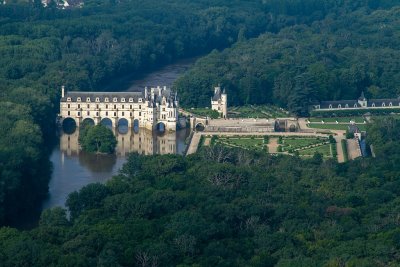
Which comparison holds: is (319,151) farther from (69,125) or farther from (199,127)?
(69,125)

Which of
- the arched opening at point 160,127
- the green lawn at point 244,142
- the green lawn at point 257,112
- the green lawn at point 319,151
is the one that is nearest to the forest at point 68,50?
the arched opening at point 160,127

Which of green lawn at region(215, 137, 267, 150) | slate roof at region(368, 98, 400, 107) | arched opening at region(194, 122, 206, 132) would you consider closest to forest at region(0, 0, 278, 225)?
arched opening at region(194, 122, 206, 132)

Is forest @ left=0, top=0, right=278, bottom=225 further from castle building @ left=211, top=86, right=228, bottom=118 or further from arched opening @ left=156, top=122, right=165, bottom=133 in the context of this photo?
castle building @ left=211, top=86, right=228, bottom=118

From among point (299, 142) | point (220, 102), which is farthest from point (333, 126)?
point (220, 102)

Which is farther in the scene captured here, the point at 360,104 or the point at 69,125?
the point at 360,104

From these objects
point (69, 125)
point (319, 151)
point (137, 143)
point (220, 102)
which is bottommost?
point (319, 151)
